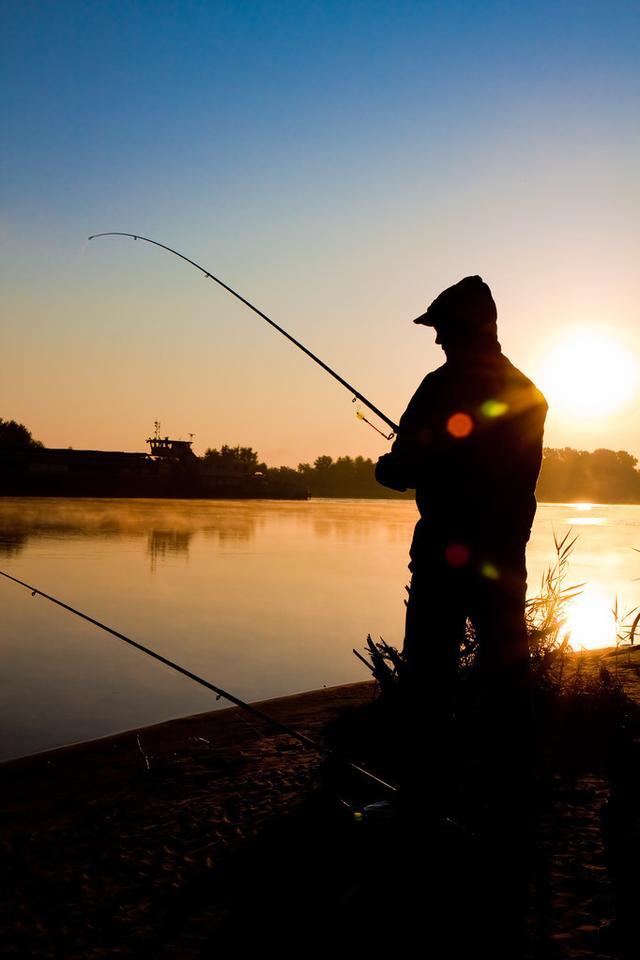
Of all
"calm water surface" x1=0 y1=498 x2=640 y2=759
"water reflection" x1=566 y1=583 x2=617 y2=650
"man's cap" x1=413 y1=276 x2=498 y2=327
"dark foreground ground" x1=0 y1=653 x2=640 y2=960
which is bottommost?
"calm water surface" x1=0 y1=498 x2=640 y2=759

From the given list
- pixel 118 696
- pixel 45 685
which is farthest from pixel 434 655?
pixel 45 685

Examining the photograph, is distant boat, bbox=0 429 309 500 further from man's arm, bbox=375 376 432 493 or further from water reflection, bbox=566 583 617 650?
man's arm, bbox=375 376 432 493

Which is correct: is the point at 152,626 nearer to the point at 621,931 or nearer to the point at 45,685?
the point at 45,685

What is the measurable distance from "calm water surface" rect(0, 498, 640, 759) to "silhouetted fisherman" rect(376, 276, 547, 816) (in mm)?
4135

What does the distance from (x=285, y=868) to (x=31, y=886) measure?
3.57 feet

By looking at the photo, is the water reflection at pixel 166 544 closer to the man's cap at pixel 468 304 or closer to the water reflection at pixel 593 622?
the water reflection at pixel 593 622

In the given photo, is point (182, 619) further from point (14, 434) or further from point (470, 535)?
point (14, 434)

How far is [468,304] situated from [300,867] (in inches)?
105

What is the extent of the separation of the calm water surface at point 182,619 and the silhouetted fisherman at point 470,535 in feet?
13.6

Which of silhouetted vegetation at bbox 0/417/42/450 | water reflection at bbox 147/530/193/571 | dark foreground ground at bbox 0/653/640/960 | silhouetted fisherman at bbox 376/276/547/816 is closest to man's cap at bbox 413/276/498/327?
silhouetted fisherman at bbox 376/276/547/816

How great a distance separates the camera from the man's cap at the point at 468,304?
351cm

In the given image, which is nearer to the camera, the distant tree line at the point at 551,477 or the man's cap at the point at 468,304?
the man's cap at the point at 468,304

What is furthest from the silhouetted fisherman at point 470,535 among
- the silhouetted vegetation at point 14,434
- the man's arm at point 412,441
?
the silhouetted vegetation at point 14,434

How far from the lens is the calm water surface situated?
7.73m
